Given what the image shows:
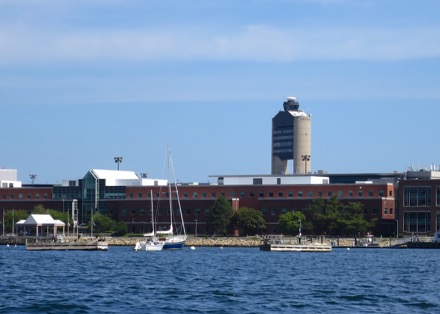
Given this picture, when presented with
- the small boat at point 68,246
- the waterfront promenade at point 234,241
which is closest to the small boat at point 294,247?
the waterfront promenade at point 234,241

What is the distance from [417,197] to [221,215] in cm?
3007

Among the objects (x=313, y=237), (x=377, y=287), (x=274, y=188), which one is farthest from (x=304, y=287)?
(x=274, y=188)

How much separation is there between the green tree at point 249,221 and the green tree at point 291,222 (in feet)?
11.3

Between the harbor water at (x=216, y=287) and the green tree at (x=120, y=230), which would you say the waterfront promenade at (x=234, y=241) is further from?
the harbor water at (x=216, y=287)

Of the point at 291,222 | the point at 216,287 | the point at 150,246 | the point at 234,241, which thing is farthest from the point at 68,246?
the point at 216,287

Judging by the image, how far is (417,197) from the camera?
589ft

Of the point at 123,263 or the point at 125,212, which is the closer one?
the point at 123,263

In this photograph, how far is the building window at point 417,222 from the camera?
179 m

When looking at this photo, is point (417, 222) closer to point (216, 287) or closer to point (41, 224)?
point (41, 224)

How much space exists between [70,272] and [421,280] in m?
26.4

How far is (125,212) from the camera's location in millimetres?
198625

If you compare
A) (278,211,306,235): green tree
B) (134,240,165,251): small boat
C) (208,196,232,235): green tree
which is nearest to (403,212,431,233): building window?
(278,211,306,235): green tree

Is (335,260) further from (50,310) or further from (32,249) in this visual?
(50,310)

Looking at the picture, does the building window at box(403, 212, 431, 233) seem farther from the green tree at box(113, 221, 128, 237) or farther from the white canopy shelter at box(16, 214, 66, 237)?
the white canopy shelter at box(16, 214, 66, 237)
